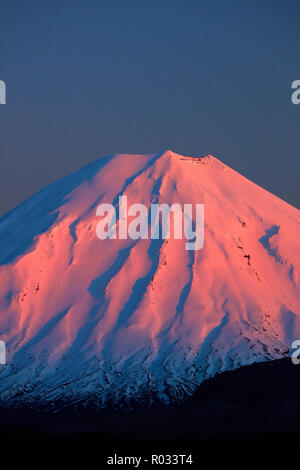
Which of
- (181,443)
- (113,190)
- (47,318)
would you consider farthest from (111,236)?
(181,443)

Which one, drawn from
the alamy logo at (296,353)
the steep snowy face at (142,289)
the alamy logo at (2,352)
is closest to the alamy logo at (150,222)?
the steep snowy face at (142,289)

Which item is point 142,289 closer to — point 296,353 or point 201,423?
point 296,353

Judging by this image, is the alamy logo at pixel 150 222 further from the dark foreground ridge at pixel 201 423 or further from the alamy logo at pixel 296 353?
the dark foreground ridge at pixel 201 423

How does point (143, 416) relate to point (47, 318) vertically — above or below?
below

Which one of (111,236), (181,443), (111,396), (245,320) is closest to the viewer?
(181,443)

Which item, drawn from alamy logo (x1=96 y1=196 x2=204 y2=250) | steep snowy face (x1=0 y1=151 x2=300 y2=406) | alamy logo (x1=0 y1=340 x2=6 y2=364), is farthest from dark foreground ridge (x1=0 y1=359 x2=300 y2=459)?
alamy logo (x1=96 y1=196 x2=204 y2=250)
